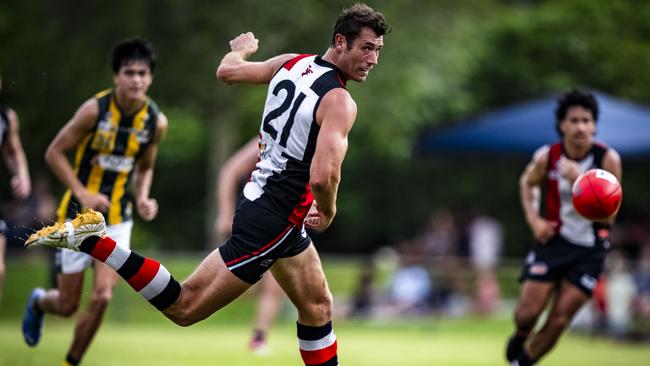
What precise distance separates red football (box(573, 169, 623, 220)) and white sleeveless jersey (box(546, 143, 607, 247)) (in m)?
1.10

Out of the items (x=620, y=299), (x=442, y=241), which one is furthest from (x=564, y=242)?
(x=442, y=241)

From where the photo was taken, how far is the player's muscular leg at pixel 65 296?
8.34 m

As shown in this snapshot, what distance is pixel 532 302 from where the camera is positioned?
28.7 ft

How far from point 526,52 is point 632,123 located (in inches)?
681

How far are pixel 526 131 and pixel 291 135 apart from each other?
11940 millimetres

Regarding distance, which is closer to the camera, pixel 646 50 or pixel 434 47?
pixel 434 47

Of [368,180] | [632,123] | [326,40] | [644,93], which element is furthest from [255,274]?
[368,180]

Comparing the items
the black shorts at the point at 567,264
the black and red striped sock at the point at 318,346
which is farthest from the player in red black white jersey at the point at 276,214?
the black shorts at the point at 567,264

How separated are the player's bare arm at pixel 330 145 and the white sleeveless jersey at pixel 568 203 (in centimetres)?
323

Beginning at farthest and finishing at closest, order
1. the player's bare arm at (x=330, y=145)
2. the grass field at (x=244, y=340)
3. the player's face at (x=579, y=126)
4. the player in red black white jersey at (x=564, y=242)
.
→ the grass field at (x=244, y=340) < the player's face at (x=579, y=126) < the player in red black white jersey at (x=564, y=242) < the player's bare arm at (x=330, y=145)

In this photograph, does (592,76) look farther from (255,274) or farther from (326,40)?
(255,274)

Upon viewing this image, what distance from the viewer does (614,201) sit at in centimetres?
761

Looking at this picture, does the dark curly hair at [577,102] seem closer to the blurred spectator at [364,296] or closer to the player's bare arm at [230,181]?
the player's bare arm at [230,181]

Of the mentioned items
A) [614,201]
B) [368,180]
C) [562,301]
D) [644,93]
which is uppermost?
[644,93]
